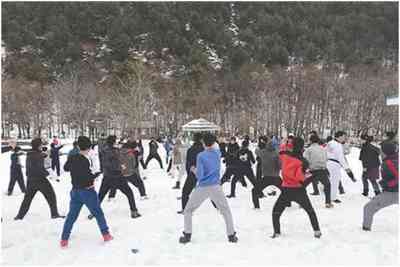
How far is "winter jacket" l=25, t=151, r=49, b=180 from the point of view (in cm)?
709

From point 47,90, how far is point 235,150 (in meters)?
46.2

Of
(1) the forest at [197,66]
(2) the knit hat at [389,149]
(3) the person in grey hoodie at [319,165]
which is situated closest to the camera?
(2) the knit hat at [389,149]

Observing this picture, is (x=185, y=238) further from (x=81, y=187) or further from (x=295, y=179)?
(x=295, y=179)

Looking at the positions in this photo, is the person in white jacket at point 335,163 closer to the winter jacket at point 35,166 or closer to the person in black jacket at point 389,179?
the person in black jacket at point 389,179

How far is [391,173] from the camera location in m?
5.93

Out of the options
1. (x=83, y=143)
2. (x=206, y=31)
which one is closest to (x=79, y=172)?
(x=83, y=143)

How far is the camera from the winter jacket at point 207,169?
5.70 metres

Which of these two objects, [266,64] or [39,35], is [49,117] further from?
[266,64]

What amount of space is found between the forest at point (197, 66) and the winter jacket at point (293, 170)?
31683mm

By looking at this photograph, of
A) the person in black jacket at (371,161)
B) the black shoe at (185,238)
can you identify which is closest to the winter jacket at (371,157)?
the person in black jacket at (371,161)

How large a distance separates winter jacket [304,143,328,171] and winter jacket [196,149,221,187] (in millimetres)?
3113

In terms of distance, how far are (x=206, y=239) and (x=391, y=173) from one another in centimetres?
296

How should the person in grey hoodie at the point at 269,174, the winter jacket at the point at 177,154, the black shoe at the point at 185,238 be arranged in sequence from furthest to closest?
the winter jacket at the point at 177,154 → the person in grey hoodie at the point at 269,174 → the black shoe at the point at 185,238

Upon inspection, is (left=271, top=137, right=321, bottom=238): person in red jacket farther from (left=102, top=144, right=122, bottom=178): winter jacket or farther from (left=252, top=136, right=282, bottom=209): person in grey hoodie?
(left=102, top=144, right=122, bottom=178): winter jacket
